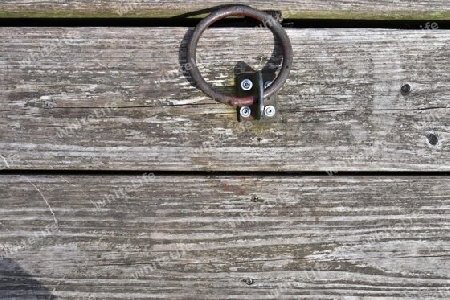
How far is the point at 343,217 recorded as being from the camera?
171 cm

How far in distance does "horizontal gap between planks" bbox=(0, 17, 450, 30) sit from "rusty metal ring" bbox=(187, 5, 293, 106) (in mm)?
129

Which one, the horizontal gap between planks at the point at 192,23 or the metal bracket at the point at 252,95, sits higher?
the horizontal gap between planks at the point at 192,23

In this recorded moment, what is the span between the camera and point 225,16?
1663mm

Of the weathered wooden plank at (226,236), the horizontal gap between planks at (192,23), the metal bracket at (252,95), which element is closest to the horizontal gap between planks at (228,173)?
the weathered wooden plank at (226,236)

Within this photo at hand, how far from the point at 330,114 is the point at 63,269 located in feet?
3.24

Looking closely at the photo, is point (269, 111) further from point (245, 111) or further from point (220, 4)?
point (220, 4)

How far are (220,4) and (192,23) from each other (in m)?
0.12

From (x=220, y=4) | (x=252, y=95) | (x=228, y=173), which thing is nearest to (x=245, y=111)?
(x=252, y=95)

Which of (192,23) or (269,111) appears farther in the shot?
(192,23)

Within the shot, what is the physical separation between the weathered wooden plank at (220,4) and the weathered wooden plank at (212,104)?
66 mm

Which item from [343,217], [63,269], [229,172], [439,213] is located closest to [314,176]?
[343,217]

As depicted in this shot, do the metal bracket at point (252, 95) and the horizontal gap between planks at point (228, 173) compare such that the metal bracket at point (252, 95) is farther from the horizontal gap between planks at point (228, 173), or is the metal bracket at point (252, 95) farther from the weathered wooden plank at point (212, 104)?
the horizontal gap between planks at point (228, 173)

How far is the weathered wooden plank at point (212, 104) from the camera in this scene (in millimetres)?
1707

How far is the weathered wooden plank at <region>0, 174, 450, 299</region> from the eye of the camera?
1694mm
